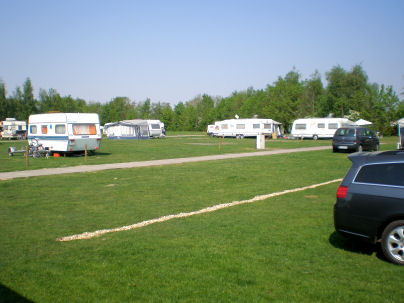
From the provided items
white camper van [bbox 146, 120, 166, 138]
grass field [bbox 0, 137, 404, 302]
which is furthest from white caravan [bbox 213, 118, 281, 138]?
grass field [bbox 0, 137, 404, 302]

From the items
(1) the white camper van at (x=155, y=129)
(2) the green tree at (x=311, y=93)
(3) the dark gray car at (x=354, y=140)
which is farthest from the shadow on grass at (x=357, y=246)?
(2) the green tree at (x=311, y=93)

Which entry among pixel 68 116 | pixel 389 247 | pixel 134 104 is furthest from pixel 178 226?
pixel 134 104

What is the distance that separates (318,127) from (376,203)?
45.0 m

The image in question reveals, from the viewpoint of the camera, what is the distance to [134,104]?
115 meters

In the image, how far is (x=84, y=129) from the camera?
2389cm

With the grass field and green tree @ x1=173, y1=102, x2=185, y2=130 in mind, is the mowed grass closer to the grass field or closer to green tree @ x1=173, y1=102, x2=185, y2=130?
the grass field

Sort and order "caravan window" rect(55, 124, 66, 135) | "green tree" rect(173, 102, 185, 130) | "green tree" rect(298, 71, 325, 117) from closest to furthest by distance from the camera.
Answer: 1. "caravan window" rect(55, 124, 66, 135)
2. "green tree" rect(298, 71, 325, 117)
3. "green tree" rect(173, 102, 185, 130)

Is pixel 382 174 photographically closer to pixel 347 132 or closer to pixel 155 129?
pixel 347 132

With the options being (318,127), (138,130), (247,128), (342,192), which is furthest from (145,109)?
(342,192)

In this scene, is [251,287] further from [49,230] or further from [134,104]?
[134,104]

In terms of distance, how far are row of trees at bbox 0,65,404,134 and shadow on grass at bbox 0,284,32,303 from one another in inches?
2277

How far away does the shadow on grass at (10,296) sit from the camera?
397 centimetres

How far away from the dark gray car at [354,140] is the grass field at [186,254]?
14.3 meters

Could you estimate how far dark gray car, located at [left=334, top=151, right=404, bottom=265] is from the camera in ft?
16.1
